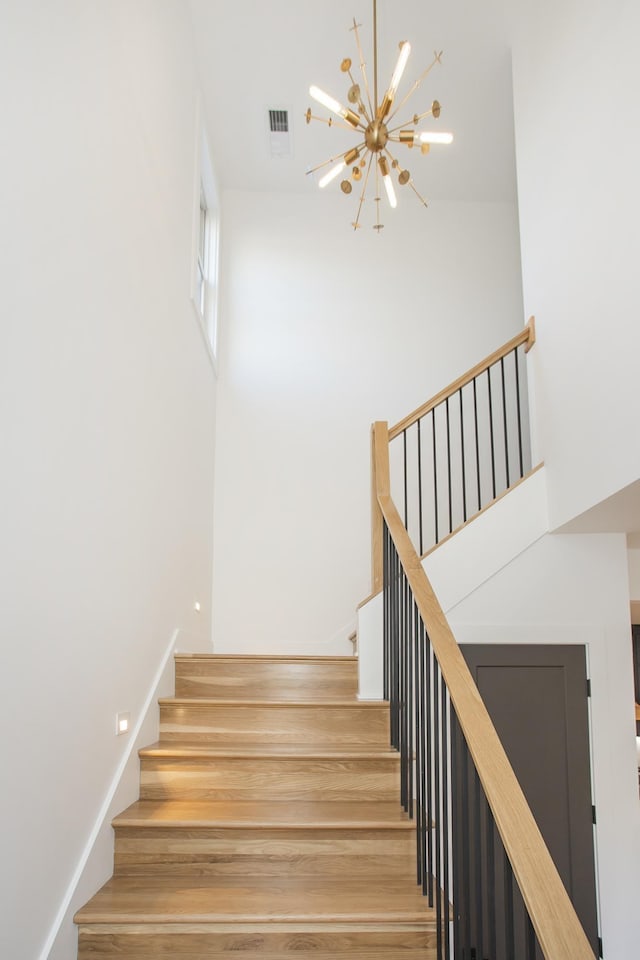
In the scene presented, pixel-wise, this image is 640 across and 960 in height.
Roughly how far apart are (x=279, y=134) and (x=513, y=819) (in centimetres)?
558

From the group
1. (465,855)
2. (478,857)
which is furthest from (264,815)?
(478,857)

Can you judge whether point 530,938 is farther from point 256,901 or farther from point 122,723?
point 122,723

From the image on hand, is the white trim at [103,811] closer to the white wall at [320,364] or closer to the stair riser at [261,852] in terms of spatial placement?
the stair riser at [261,852]

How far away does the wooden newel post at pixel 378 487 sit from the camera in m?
4.18

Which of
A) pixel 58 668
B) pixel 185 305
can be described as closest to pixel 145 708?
pixel 58 668

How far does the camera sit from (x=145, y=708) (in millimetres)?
3453

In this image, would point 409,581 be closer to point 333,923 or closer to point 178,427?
point 333,923

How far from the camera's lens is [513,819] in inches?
66.4

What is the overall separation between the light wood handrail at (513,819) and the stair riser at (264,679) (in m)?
1.48

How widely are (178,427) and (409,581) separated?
2.06m

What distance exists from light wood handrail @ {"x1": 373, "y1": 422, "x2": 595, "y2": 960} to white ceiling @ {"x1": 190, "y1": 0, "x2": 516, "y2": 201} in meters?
4.12

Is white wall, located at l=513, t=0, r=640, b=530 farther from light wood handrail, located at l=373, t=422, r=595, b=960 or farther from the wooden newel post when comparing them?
light wood handrail, located at l=373, t=422, r=595, b=960

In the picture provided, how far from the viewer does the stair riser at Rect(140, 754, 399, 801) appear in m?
3.25

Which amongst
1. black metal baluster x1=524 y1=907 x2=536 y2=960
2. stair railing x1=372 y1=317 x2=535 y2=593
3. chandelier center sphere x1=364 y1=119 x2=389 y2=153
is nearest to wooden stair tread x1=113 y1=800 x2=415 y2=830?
black metal baluster x1=524 y1=907 x2=536 y2=960
